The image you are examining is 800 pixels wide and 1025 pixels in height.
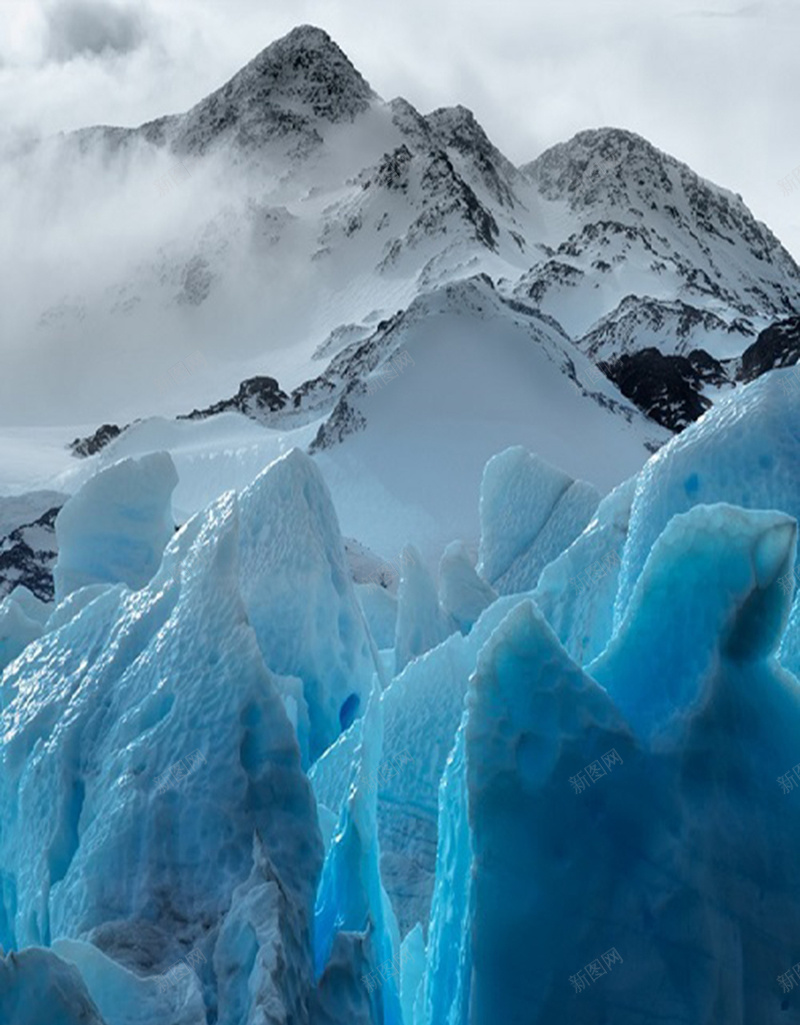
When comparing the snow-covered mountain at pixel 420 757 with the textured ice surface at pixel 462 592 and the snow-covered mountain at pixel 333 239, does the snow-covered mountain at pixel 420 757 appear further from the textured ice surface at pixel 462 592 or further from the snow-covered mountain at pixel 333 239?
the snow-covered mountain at pixel 333 239

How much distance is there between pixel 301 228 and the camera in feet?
224

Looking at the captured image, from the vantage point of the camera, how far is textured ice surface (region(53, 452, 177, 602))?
28.6 feet

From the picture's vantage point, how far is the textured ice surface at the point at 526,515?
8.68 m

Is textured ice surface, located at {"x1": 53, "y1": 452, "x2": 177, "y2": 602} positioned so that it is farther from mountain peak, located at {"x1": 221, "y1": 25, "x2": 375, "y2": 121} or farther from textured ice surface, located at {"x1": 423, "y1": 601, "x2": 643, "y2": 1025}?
mountain peak, located at {"x1": 221, "y1": 25, "x2": 375, "y2": 121}

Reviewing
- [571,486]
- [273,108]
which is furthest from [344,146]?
[571,486]

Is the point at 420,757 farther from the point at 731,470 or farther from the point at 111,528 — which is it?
the point at 111,528

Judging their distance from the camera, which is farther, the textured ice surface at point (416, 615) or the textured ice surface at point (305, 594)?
the textured ice surface at point (416, 615)

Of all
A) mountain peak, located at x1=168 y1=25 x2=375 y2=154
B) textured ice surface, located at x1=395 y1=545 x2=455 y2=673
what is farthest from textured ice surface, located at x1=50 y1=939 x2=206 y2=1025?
mountain peak, located at x1=168 y1=25 x2=375 y2=154

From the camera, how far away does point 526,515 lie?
28.8ft

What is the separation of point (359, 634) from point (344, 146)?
7847 centimetres

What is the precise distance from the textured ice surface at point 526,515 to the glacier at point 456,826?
3.42 meters

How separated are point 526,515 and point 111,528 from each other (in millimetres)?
2628

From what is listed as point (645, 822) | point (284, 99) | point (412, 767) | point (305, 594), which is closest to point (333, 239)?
point (284, 99)

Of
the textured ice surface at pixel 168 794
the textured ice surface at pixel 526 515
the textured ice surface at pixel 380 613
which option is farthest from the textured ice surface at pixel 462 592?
the textured ice surface at pixel 168 794
